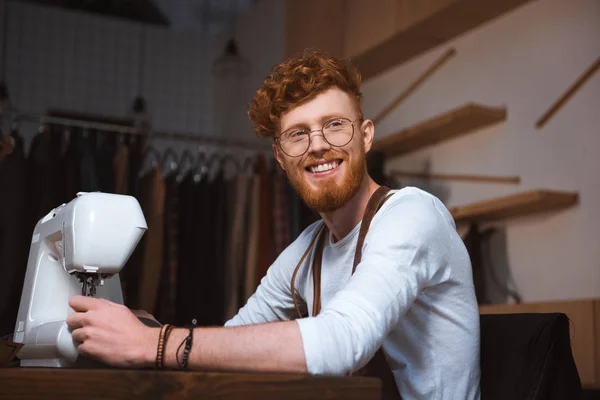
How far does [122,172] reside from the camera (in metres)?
3.90

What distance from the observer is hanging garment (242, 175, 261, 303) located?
13.1 feet

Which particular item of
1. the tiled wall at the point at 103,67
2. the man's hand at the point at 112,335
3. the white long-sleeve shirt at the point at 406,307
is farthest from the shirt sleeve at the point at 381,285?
the tiled wall at the point at 103,67

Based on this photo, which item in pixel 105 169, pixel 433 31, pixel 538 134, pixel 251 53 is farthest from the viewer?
pixel 251 53

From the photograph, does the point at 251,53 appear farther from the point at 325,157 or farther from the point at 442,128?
the point at 325,157

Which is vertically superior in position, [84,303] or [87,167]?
[87,167]

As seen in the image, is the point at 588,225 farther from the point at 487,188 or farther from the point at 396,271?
the point at 396,271

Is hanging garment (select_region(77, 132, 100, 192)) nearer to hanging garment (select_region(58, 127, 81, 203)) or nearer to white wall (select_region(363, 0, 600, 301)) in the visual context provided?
hanging garment (select_region(58, 127, 81, 203))

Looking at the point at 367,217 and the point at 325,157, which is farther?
the point at 325,157

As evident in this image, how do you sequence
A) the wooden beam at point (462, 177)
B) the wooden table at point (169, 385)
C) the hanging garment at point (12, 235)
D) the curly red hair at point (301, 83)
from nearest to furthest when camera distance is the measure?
the wooden table at point (169, 385) → the curly red hair at point (301, 83) → the hanging garment at point (12, 235) → the wooden beam at point (462, 177)

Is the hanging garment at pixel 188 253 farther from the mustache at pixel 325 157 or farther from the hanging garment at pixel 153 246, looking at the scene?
the mustache at pixel 325 157

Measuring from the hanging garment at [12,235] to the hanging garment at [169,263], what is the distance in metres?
0.70

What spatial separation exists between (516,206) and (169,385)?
261 cm

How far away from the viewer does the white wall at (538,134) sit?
317cm

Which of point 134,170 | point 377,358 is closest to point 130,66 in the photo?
point 134,170
